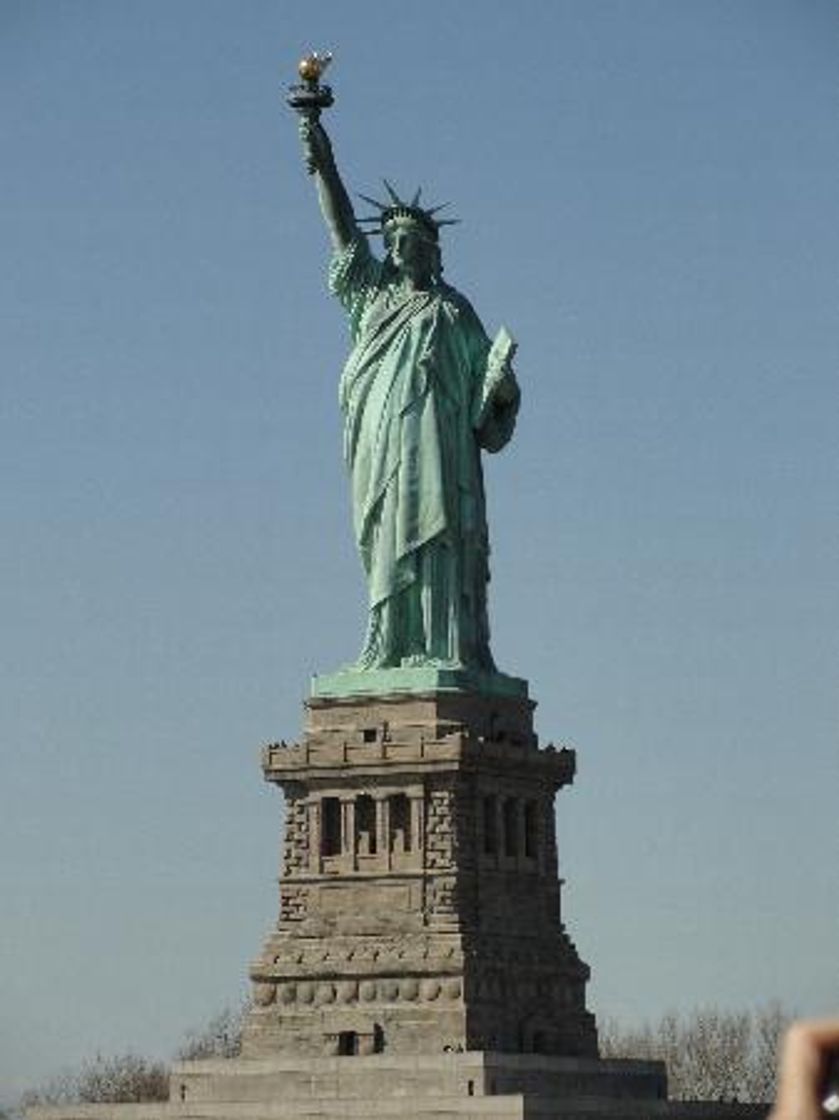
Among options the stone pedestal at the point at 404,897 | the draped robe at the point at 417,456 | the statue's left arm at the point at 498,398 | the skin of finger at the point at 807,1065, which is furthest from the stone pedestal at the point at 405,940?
the skin of finger at the point at 807,1065

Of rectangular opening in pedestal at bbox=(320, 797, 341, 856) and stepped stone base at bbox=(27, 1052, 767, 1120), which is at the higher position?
rectangular opening in pedestal at bbox=(320, 797, 341, 856)

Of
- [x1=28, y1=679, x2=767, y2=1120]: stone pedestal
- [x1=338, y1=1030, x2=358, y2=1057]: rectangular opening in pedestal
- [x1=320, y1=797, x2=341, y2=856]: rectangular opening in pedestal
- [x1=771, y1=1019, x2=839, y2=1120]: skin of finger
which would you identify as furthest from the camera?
[x1=320, y1=797, x2=341, y2=856]: rectangular opening in pedestal

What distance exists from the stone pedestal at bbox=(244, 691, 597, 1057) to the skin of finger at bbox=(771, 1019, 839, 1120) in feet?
172

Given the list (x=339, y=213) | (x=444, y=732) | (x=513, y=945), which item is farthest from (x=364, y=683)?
(x=339, y=213)

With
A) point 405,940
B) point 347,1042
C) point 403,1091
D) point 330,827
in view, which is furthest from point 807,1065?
point 330,827

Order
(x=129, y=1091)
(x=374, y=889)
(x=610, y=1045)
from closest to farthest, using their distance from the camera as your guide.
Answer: (x=374, y=889) → (x=129, y=1091) → (x=610, y=1045)

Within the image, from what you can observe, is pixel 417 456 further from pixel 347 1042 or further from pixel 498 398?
pixel 347 1042

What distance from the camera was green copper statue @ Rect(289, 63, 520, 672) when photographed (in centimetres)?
5797

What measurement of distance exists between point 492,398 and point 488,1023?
43.0ft

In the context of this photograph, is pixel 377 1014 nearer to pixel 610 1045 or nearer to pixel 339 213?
pixel 339 213

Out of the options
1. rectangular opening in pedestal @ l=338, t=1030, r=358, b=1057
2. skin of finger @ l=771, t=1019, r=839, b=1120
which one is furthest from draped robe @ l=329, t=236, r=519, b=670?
skin of finger @ l=771, t=1019, r=839, b=1120

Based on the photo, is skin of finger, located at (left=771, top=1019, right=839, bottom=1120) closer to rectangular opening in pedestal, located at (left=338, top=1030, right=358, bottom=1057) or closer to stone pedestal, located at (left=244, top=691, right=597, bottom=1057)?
stone pedestal, located at (left=244, top=691, right=597, bottom=1057)

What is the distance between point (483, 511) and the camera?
59.8 m

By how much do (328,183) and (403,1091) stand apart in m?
19.4
